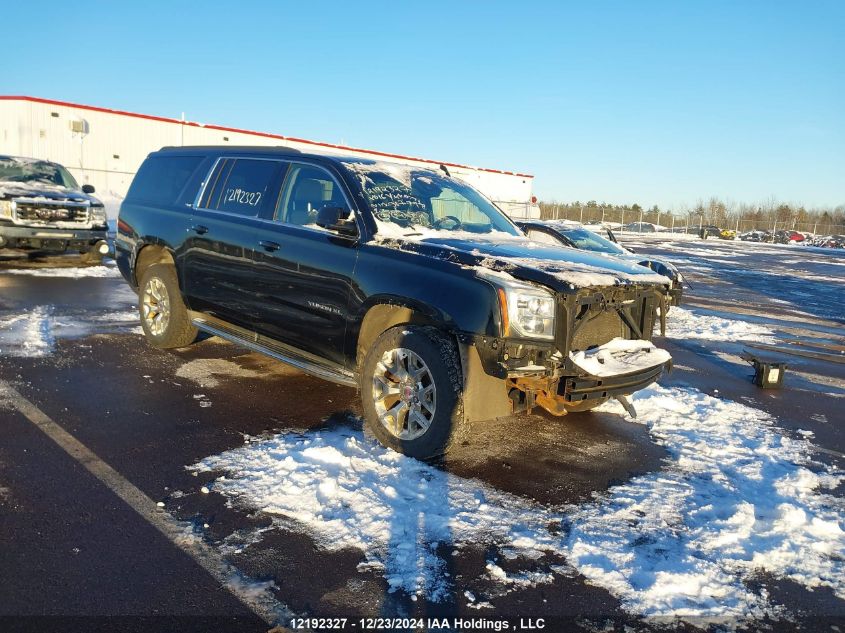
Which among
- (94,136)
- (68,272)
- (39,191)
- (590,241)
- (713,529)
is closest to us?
(713,529)

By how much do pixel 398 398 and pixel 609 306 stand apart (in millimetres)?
1493

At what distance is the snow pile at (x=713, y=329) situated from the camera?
9868mm

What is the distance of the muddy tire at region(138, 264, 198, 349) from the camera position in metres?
6.50

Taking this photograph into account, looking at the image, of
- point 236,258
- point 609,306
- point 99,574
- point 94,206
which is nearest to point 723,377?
point 609,306

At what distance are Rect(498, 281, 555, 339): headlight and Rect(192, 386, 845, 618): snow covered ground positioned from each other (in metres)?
0.97

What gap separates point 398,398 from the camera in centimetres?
436

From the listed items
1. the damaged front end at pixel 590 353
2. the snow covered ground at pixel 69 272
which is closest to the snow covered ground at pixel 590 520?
the damaged front end at pixel 590 353

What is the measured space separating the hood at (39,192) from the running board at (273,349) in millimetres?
7473

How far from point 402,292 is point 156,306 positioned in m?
3.65

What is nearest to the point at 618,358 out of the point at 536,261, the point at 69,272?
the point at 536,261

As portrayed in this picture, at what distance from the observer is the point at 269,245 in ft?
17.3

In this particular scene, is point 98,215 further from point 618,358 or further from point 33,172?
point 618,358

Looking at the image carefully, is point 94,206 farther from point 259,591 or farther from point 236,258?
point 259,591

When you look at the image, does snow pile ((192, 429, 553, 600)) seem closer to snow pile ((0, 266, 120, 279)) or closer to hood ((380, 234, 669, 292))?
hood ((380, 234, 669, 292))
